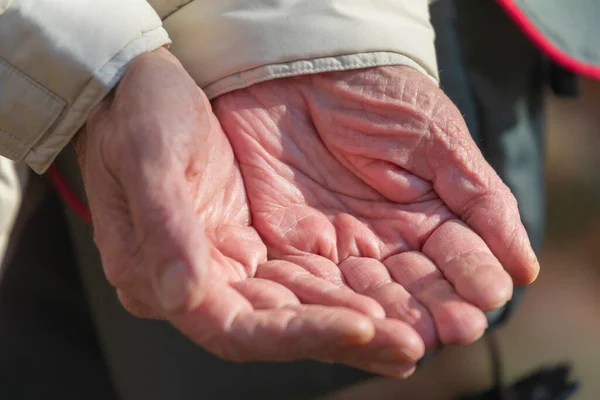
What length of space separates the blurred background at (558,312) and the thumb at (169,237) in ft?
3.71

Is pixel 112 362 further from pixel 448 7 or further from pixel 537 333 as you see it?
pixel 537 333

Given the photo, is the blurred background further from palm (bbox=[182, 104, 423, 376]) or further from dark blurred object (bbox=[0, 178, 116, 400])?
palm (bbox=[182, 104, 423, 376])

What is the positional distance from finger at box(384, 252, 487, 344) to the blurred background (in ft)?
3.09

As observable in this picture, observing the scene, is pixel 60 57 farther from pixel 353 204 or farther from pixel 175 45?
pixel 353 204

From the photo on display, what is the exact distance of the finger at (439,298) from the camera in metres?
0.70

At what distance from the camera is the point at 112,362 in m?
1.28

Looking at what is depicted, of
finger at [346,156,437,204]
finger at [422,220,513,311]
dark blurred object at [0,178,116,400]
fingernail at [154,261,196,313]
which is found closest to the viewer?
fingernail at [154,261,196,313]

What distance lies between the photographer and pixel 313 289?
2.41 feet

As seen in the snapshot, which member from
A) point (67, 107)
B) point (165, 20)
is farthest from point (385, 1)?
point (67, 107)

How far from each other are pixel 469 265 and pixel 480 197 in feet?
0.38

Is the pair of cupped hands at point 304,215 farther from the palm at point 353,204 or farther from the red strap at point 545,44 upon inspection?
the red strap at point 545,44

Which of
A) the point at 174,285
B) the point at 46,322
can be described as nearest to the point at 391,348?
the point at 174,285

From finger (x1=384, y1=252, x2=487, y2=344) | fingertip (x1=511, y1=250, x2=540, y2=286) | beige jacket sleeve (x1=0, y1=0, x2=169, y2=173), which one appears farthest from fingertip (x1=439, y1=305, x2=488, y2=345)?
beige jacket sleeve (x1=0, y1=0, x2=169, y2=173)

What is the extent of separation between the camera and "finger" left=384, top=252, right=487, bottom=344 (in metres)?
0.70
